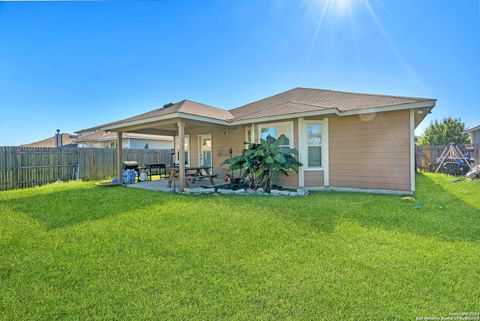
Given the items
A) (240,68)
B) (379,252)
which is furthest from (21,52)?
(379,252)

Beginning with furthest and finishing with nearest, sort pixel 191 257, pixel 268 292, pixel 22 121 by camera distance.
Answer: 1. pixel 22 121
2. pixel 191 257
3. pixel 268 292

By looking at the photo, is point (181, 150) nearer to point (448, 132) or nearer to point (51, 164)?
point (51, 164)

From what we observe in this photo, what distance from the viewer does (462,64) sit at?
10.5m

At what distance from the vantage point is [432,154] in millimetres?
14922

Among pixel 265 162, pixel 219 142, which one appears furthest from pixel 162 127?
pixel 265 162

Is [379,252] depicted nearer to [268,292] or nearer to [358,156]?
[268,292]

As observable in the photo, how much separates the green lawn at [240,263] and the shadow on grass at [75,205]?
68 mm

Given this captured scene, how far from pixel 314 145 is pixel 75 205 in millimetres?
7059

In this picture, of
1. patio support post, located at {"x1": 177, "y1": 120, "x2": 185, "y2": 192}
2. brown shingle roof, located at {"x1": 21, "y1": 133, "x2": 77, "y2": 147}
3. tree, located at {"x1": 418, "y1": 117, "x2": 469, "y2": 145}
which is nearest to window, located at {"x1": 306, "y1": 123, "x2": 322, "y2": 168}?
patio support post, located at {"x1": 177, "y1": 120, "x2": 185, "y2": 192}

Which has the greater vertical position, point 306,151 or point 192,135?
point 192,135

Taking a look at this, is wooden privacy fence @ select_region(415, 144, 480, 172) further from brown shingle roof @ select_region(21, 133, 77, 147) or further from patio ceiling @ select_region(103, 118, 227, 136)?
brown shingle roof @ select_region(21, 133, 77, 147)

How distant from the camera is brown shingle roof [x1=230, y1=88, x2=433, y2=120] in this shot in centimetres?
711

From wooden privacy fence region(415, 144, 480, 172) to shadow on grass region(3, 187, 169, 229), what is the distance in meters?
16.2

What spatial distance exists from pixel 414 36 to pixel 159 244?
10.9 meters
